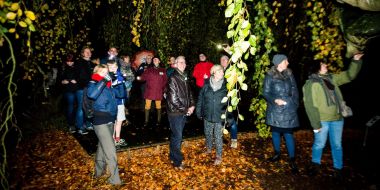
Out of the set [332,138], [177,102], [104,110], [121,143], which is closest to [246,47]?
[104,110]

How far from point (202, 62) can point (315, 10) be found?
13.2ft

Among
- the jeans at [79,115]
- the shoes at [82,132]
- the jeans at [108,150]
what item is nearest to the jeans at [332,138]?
the jeans at [108,150]

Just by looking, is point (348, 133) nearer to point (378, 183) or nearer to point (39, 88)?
point (378, 183)

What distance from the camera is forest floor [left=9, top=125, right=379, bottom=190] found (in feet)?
16.4

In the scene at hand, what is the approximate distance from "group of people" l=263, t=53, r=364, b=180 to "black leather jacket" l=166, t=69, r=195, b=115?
1563mm

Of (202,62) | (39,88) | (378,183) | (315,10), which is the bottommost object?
(378,183)

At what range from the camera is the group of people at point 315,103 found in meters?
4.84

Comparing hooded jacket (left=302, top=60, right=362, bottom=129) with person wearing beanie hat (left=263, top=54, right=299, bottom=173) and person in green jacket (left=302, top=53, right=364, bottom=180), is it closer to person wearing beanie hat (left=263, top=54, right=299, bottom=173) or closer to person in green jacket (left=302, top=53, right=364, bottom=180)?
person in green jacket (left=302, top=53, right=364, bottom=180)

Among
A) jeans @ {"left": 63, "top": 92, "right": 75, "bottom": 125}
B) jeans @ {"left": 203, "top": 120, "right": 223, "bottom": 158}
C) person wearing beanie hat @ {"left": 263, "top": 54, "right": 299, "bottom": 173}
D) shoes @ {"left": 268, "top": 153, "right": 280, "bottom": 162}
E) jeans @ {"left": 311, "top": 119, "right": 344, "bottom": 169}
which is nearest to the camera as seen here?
jeans @ {"left": 311, "top": 119, "right": 344, "bottom": 169}

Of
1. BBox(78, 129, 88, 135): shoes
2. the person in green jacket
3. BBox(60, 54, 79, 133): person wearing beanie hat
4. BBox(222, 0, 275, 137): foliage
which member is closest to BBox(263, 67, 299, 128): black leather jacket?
the person in green jacket

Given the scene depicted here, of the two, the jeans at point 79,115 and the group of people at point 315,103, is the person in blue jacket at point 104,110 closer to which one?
the jeans at point 79,115

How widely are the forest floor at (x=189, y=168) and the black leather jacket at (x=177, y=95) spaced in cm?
126

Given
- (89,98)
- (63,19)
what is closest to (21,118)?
(63,19)

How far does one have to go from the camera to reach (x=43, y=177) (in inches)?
207
